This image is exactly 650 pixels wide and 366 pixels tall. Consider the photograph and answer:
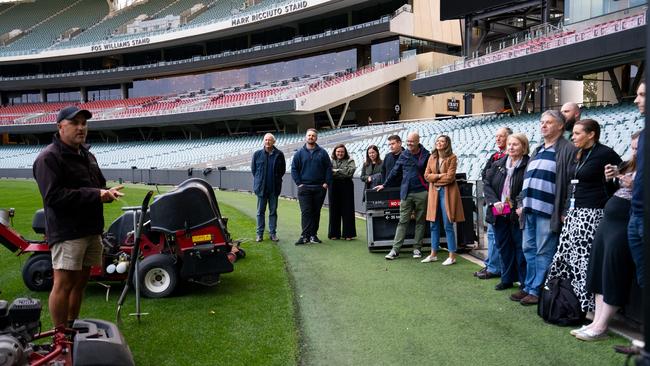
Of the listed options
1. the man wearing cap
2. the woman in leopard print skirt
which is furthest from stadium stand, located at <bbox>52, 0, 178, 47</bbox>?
the woman in leopard print skirt

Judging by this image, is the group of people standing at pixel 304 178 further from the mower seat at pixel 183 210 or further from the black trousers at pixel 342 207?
the mower seat at pixel 183 210

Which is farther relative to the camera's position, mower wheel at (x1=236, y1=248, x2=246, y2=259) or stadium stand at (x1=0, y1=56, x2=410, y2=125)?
stadium stand at (x1=0, y1=56, x2=410, y2=125)

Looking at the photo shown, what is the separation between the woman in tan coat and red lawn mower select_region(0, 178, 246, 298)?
3020mm

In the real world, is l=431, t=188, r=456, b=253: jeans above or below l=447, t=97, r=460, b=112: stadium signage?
below

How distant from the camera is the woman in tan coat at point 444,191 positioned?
7188 millimetres

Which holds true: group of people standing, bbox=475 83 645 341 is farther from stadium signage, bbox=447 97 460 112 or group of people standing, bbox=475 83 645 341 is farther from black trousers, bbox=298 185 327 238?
stadium signage, bbox=447 97 460 112

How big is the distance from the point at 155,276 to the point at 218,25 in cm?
3922

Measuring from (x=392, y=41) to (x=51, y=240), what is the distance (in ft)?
116

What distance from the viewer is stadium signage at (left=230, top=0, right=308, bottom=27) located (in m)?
37.4

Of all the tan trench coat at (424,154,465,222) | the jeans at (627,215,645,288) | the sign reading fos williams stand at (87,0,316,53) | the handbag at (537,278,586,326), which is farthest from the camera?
the sign reading fos williams stand at (87,0,316,53)

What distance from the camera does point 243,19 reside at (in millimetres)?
40625

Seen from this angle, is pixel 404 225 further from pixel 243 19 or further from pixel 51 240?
pixel 243 19

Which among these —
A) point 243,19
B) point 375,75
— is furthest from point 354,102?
point 243,19

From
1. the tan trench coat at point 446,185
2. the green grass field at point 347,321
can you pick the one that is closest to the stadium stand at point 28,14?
the green grass field at point 347,321
